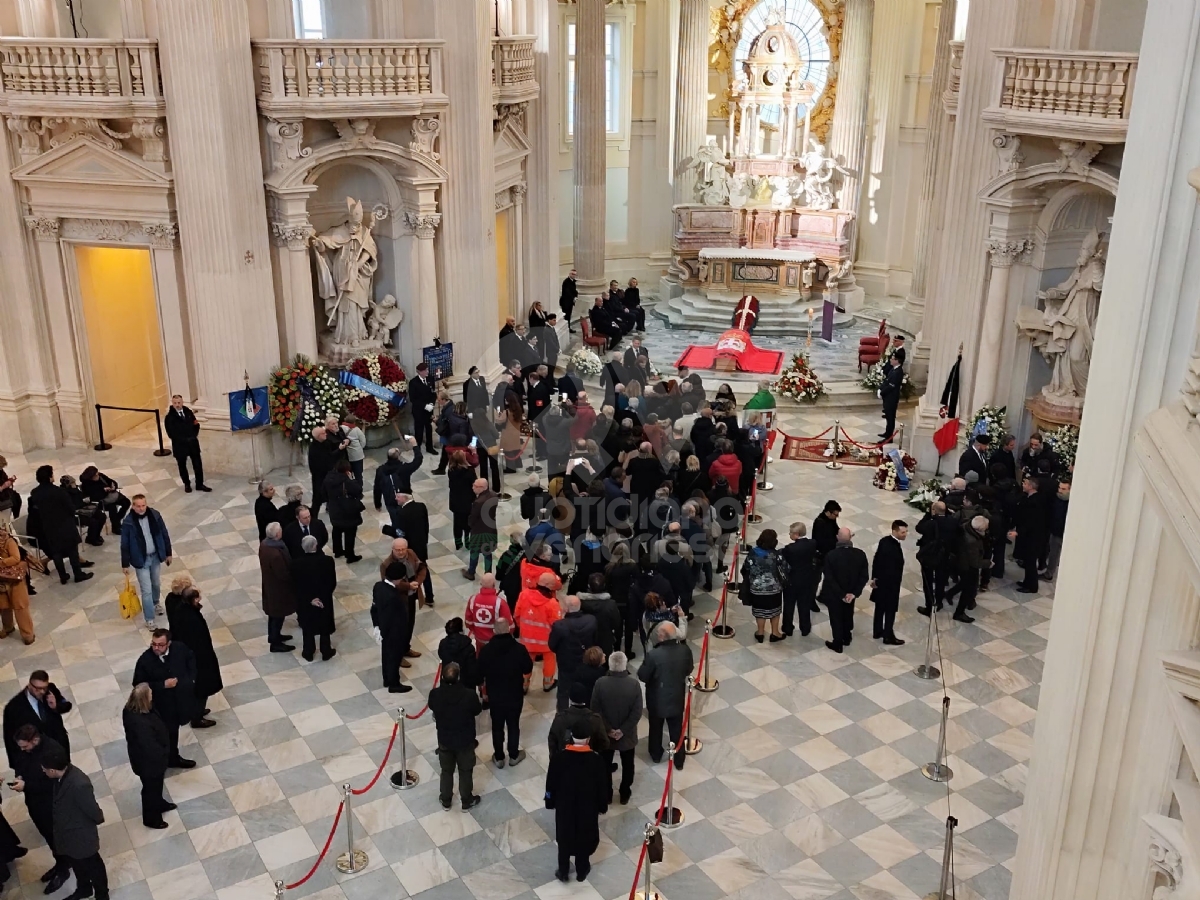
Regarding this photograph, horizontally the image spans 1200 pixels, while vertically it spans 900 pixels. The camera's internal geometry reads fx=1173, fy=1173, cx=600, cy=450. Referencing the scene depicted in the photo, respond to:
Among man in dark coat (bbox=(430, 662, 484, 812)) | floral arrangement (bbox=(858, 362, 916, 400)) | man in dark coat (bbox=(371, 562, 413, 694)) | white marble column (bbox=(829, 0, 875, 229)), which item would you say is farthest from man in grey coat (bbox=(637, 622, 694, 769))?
white marble column (bbox=(829, 0, 875, 229))

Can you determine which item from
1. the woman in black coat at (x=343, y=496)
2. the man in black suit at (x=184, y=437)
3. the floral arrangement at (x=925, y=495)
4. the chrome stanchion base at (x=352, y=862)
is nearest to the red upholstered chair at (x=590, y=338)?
the floral arrangement at (x=925, y=495)

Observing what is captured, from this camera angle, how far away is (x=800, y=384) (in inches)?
779

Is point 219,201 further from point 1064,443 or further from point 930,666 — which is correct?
point 1064,443

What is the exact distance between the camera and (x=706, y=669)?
11.2 meters

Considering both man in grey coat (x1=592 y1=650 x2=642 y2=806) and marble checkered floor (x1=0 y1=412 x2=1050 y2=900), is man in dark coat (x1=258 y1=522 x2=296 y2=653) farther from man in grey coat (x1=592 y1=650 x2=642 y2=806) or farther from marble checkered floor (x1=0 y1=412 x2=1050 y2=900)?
man in grey coat (x1=592 y1=650 x2=642 y2=806)

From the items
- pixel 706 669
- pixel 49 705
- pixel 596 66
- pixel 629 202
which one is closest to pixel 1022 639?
pixel 706 669

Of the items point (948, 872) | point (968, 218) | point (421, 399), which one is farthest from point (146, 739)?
point (968, 218)

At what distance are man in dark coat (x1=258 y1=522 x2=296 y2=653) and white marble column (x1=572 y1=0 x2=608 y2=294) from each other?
14.5 meters

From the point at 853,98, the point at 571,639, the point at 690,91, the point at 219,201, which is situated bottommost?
the point at 571,639

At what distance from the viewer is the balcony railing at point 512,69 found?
60.4ft

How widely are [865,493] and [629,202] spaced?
43.7ft

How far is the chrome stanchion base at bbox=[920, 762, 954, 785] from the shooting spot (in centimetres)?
995

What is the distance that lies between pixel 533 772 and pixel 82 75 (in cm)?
1081

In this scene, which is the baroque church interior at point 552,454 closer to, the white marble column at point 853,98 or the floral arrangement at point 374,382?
the floral arrangement at point 374,382
